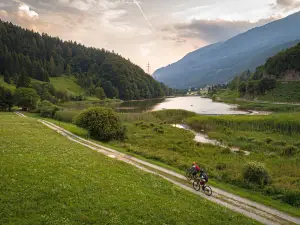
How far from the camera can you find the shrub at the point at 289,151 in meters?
48.3

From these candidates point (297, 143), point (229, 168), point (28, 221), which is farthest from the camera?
point (297, 143)

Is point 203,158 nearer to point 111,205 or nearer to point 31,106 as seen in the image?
point 111,205

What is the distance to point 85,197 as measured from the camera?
59.9ft

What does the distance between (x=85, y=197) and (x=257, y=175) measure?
22675 millimetres

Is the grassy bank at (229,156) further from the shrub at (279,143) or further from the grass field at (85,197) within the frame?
the grass field at (85,197)

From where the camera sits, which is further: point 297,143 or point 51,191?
point 297,143

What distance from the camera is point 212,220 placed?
19.0 metres

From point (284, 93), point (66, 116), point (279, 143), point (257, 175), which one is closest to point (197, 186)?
point (257, 175)

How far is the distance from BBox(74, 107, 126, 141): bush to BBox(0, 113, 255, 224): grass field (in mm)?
31203

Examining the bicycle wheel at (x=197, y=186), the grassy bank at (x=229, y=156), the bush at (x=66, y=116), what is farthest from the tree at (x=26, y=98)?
the bicycle wheel at (x=197, y=186)

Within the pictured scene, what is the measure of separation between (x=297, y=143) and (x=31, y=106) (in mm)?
111095

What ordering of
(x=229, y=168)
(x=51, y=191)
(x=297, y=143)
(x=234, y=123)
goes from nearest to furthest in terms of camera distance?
1. (x=51, y=191)
2. (x=229, y=168)
3. (x=297, y=143)
4. (x=234, y=123)

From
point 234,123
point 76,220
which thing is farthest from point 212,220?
point 234,123

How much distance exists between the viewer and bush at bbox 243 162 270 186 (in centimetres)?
3039
